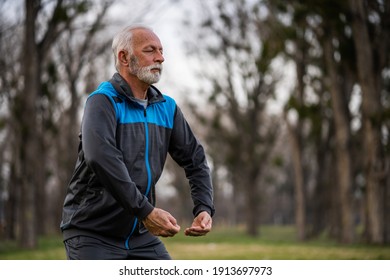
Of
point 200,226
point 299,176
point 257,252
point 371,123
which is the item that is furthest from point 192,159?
point 299,176

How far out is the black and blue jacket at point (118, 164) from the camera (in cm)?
333

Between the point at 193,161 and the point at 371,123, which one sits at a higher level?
the point at 371,123

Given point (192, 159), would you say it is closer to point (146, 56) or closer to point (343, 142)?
point (146, 56)

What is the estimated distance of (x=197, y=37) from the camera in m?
33.1

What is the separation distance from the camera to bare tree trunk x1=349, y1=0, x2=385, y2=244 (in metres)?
18.4

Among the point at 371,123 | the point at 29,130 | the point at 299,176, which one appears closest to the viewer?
the point at 371,123

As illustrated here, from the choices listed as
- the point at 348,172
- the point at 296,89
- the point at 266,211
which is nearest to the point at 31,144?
the point at 348,172

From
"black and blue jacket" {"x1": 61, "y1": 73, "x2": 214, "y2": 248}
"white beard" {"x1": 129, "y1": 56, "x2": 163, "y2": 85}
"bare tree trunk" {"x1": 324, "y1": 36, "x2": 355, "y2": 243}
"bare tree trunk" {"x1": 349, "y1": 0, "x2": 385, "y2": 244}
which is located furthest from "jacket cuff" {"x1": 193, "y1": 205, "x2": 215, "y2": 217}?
"bare tree trunk" {"x1": 324, "y1": 36, "x2": 355, "y2": 243}

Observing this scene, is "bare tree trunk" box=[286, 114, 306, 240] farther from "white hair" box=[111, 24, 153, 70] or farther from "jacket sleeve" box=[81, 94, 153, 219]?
"jacket sleeve" box=[81, 94, 153, 219]

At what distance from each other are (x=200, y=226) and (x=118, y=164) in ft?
1.94

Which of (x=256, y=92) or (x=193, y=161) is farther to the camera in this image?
(x=256, y=92)

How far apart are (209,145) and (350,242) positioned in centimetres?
2336

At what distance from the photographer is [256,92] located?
3206 centimetres
